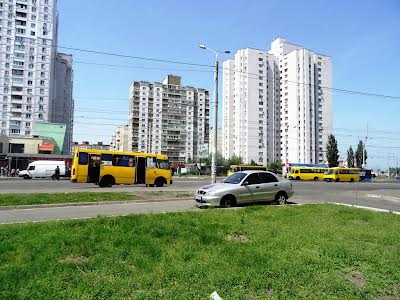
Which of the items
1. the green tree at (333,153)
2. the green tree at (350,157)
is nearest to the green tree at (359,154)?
the green tree at (350,157)

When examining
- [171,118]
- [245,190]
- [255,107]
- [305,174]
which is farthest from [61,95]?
[245,190]

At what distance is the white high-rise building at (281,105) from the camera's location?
108438 mm

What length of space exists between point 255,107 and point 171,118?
28.4 meters

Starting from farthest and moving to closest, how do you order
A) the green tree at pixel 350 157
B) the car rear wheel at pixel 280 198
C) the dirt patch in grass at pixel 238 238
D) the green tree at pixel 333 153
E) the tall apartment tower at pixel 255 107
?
1. the tall apartment tower at pixel 255 107
2. the green tree at pixel 350 157
3. the green tree at pixel 333 153
4. the car rear wheel at pixel 280 198
5. the dirt patch in grass at pixel 238 238

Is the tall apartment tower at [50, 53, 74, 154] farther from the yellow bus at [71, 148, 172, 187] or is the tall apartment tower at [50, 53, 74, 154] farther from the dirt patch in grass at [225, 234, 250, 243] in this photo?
the dirt patch in grass at [225, 234, 250, 243]

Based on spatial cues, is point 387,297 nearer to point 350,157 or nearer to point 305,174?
point 305,174

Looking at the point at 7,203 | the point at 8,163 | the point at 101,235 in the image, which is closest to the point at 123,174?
the point at 7,203

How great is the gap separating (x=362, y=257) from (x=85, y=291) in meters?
4.79

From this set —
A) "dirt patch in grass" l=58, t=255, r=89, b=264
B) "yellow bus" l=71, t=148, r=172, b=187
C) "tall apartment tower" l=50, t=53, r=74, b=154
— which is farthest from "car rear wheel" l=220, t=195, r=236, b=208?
"tall apartment tower" l=50, t=53, r=74, b=154

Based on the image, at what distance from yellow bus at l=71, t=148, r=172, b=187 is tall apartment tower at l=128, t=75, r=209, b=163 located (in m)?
67.9

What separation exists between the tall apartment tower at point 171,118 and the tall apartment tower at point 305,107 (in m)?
27.6

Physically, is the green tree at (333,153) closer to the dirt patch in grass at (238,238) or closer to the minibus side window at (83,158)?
the minibus side window at (83,158)

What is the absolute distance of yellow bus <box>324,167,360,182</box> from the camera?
57781 millimetres

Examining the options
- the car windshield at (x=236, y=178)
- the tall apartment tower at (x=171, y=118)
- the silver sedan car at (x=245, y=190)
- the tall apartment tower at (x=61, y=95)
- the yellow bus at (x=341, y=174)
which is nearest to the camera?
the silver sedan car at (x=245, y=190)
